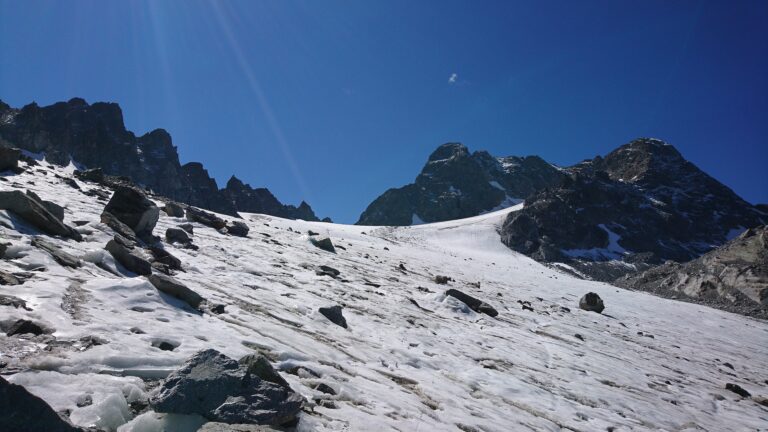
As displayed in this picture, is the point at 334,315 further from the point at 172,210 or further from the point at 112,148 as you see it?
the point at 112,148

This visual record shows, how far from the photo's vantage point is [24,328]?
4.89 metres

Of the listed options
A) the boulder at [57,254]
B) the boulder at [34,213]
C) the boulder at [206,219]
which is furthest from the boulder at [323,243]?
the boulder at [57,254]

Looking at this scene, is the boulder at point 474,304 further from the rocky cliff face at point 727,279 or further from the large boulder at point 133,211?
the rocky cliff face at point 727,279

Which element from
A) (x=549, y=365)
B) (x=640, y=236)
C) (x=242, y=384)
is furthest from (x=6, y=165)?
(x=640, y=236)

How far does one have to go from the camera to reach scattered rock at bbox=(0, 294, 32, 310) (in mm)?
5367

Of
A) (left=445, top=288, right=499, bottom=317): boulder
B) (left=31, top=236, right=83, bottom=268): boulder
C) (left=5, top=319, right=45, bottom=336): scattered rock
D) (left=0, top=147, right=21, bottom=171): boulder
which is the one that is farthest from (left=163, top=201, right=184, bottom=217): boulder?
(left=5, top=319, right=45, bottom=336): scattered rock

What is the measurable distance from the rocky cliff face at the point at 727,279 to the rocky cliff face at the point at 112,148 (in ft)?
375

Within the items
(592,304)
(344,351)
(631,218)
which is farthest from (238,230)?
(631,218)

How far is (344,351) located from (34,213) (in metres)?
7.52

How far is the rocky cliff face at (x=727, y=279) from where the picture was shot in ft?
142

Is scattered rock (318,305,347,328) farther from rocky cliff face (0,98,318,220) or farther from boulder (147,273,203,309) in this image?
rocky cliff face (0,98,318,220)

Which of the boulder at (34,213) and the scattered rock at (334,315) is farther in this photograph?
the scattered rock at (334,315)

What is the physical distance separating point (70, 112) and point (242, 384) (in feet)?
580

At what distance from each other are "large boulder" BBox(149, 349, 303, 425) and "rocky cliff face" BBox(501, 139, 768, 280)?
10243cm
